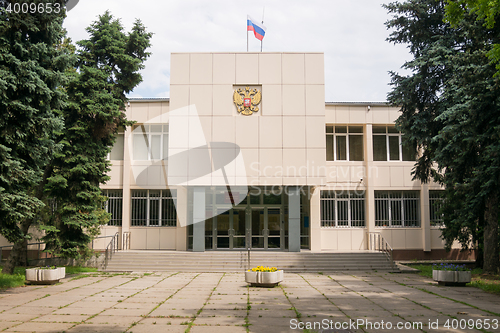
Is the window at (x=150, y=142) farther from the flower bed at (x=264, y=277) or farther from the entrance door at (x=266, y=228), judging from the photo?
the flower bed at (x=264, y=277)

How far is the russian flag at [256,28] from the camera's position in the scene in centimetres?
2259

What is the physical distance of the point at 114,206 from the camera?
2311 centimetres

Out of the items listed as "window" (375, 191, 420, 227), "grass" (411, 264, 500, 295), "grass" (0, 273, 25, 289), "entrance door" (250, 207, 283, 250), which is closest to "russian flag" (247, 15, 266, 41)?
"entrance door" (250, 207, 283, 250)

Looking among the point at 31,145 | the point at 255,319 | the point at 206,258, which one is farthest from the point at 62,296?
the point at 206,258

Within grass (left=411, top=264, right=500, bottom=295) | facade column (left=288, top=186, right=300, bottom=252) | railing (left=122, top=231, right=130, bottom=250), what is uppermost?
facade column (left=288, top=186, right=300, bottom=252)

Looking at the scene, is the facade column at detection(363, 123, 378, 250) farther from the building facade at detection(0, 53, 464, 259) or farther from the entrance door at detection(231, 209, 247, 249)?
the entrance door at detection(231, 209, 247, 249)

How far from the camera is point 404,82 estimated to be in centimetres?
1731

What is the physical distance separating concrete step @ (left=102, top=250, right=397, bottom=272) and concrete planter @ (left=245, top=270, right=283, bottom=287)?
509 cm

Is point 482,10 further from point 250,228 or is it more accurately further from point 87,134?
point 250,228

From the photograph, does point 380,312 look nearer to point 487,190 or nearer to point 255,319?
point 255,319

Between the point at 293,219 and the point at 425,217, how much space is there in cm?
804

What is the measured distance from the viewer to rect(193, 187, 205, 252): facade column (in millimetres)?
20203

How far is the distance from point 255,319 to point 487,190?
415 inches

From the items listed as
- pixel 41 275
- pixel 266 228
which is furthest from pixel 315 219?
pixel 41 275
